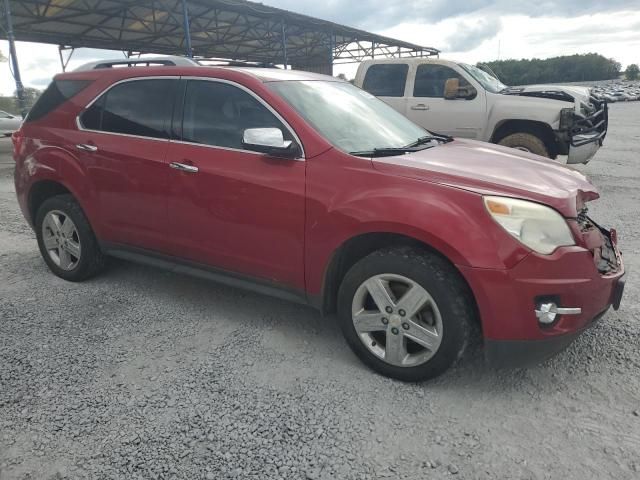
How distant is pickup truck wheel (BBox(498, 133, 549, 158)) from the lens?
293 inches

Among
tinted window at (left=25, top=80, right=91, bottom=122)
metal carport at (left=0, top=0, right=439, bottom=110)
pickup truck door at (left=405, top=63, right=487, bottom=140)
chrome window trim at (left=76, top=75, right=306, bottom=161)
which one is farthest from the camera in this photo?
metal carport at (left=0, top=0, right=439, bottom=110)

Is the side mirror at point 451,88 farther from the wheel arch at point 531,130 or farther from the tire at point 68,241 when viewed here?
the tire at point 68,241

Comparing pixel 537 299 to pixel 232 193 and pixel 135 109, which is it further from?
pixel 135 109

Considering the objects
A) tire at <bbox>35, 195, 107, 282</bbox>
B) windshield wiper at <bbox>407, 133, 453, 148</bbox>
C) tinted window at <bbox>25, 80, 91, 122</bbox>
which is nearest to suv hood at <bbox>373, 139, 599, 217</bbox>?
windshield wiper at <bbox>407, 133, 453, 148</bbox>

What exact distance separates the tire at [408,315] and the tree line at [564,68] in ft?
279

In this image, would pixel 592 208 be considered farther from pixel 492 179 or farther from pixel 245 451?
pixel 245 451

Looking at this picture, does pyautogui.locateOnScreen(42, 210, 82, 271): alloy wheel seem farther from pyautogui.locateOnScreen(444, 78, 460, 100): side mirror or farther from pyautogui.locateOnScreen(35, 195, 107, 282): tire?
pyautogui.locateOnScreen(444, 78, 460, 100): side mirror

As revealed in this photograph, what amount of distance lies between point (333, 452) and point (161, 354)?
1.36 metres

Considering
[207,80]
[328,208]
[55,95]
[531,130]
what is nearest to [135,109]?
[207,80]

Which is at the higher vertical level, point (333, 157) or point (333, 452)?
point (333, 157)

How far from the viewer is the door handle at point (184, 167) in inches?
127

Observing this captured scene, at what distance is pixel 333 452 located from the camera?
2197mm

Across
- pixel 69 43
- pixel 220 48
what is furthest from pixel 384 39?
pixel 69 43

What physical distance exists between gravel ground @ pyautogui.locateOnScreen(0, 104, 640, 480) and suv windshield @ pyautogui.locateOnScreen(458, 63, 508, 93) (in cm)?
518
